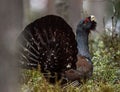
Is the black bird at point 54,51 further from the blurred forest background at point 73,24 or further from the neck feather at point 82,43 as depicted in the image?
the blurred forest background at point 73,24

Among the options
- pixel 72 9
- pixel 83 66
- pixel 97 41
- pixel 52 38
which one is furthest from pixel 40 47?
pixel 72 9

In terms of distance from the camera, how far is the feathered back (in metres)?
7.26

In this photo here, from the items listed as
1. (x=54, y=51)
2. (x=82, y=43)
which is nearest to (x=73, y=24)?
(x=82, y=43)

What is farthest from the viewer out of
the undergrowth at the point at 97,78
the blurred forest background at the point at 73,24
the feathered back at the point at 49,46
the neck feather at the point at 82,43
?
the neck feather at the point at 82,43

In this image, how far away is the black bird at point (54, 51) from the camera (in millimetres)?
7273

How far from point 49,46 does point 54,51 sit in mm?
118

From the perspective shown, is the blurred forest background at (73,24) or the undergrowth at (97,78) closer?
Result: the blurred forest background at (73,24)

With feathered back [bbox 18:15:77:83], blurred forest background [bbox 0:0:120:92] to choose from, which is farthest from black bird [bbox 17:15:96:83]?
blurred forest background [bbox 0:0:120:92]

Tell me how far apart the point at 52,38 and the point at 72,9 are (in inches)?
292

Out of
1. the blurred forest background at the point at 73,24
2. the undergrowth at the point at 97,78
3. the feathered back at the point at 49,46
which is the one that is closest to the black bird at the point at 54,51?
the feathered back at the point at 49,46

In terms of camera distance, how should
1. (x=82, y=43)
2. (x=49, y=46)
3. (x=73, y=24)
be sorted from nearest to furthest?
(x=49, y=46), (x=82, y=43), (x=73, y=24)

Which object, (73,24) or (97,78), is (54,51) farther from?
(73,24)

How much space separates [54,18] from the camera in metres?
7.23

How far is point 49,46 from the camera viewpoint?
735cm
